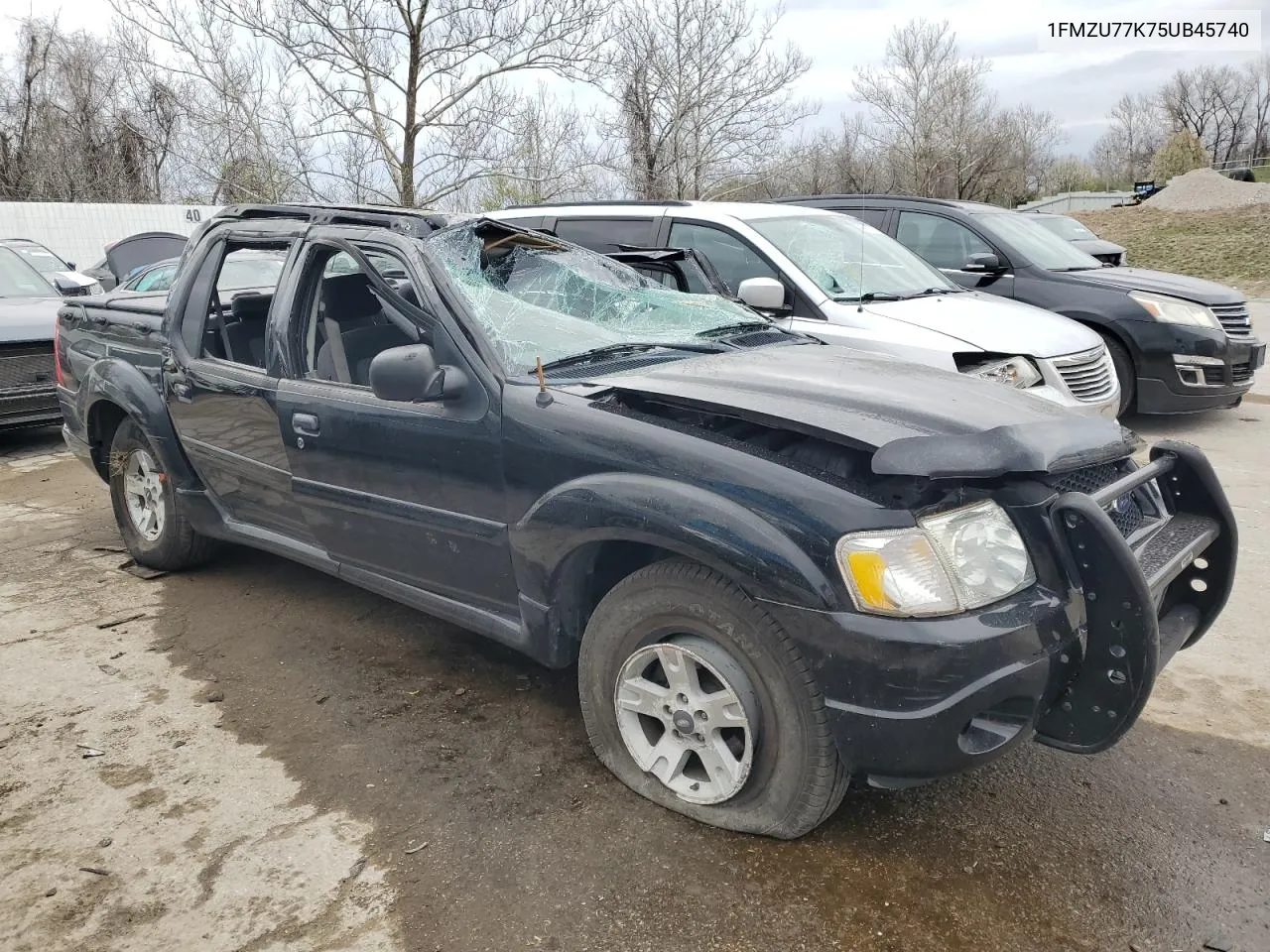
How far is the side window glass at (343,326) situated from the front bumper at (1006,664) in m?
2.16

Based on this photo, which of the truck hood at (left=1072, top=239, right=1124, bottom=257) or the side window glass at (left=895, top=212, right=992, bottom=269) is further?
the truck hood at (left=1072, top=239, right=1124, bottom=257)

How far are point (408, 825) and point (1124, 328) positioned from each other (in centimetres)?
705

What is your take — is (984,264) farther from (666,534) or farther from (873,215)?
(666,534)

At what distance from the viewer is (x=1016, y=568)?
2480 millimetres

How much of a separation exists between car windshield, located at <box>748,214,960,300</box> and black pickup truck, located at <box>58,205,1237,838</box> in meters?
2.25

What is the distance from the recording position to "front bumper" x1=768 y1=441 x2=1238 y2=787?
2350 mm

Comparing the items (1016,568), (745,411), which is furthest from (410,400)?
(1016,568)

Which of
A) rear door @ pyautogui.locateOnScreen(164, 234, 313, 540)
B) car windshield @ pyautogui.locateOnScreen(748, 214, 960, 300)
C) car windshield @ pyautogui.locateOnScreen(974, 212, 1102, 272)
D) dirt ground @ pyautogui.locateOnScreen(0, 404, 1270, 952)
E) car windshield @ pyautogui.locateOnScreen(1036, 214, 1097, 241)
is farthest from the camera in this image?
car windshield @ pyautogui.locateOnScreen(1036, 214, 1097, 241)

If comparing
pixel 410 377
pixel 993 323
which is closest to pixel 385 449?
pixel 410 377

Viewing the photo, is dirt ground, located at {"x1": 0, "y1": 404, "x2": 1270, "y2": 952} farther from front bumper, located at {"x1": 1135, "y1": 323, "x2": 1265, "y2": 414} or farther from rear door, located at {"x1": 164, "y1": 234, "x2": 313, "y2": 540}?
front bumper, located at {"x1": 1135, "y1": 323, "x2": 1265, "y2": 414}

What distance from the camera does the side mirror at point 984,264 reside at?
26.7 ft

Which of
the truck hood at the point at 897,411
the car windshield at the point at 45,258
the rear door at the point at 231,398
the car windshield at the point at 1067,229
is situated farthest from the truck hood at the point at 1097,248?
the car windshield at the point at 45,258

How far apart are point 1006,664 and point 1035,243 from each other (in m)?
7.17

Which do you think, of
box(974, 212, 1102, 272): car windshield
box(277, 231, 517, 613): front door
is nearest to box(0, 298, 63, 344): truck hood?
box(277, 231, 517, 613): front door
